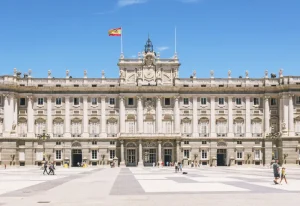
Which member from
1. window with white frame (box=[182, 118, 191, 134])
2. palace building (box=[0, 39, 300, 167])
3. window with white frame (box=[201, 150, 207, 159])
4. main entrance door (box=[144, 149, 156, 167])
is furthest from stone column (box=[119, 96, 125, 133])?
window with white frame (box=[201, 150, 207, 159])

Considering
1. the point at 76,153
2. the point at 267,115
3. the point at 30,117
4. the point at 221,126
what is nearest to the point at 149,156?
the point at 76,153

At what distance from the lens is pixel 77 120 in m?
96.9

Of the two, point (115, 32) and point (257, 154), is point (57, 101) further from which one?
point (257, 154)

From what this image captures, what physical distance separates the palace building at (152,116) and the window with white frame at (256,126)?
0.19m

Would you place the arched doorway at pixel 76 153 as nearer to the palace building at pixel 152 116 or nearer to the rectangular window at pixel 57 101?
the palace building at pixel 152 116

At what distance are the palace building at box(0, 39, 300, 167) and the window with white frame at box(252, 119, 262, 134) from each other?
0.19 metres

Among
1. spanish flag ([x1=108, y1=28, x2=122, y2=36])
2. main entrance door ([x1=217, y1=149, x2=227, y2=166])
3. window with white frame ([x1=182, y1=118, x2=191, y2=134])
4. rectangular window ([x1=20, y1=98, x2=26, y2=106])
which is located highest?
spanish flag ([x1=108, y1=28, x2=122, y2=36])

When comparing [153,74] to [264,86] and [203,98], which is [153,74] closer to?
[203,98]

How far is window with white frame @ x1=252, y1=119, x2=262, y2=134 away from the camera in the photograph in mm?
97688

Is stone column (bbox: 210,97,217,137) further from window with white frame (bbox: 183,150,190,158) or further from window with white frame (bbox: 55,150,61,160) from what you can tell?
window with white frame (bbox: 55,150,61,160)

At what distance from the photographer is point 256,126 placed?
97812mm

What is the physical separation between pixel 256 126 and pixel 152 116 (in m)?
20.0

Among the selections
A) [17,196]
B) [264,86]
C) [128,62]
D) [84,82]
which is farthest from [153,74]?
[17,196]

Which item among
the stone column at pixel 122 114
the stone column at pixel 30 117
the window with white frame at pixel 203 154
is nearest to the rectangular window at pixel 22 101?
the stone column at pixel 30 117
